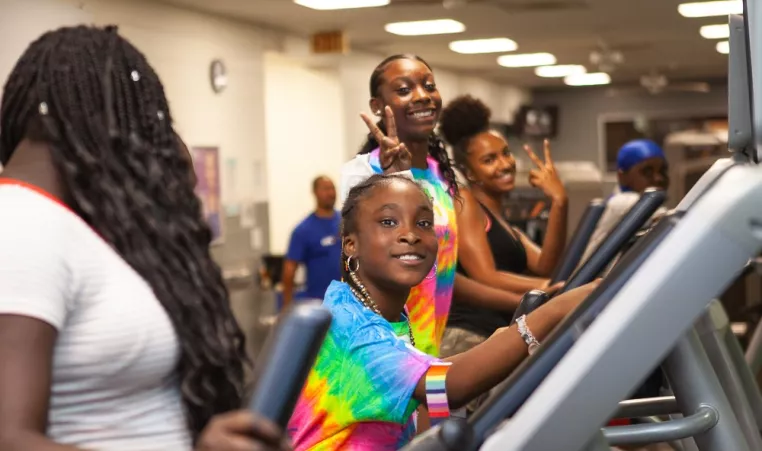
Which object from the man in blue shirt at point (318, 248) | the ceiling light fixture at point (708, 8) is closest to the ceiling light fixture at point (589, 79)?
the ceiling light fixture at point (708, 8)

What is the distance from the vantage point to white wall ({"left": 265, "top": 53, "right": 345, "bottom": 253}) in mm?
10625

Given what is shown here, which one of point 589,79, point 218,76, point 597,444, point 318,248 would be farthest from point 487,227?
point 589,79

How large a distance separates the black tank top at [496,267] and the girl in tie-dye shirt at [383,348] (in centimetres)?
87

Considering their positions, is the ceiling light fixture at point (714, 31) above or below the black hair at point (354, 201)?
above

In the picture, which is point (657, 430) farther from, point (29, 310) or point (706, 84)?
point (706, 84)

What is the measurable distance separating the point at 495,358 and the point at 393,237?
→ 0.45 metres

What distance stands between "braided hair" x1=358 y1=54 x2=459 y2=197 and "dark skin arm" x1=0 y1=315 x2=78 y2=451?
5.94ft

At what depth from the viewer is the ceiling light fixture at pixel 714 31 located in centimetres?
1120

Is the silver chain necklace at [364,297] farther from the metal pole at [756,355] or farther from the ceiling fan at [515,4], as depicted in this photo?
the ceiling fan at [515,4]

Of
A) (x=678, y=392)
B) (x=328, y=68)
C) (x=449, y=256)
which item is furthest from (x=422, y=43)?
(x=678, y=392)

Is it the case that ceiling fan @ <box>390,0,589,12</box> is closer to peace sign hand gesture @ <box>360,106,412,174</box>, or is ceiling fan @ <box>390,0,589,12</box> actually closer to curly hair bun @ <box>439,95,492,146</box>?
curly hair bun @ <box>439,95,492,146</box>

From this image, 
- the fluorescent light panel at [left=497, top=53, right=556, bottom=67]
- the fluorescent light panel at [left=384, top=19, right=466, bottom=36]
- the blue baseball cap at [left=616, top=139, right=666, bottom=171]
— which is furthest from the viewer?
the fluorescent light panel at [left=497, top=53, right=556, bottom=67]

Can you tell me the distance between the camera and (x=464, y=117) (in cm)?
394

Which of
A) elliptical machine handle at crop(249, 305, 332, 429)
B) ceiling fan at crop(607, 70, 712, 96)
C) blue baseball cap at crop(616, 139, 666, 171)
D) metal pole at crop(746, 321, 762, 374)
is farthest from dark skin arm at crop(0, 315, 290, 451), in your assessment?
ceiling fan at crop(607, 70, 712, 96)
